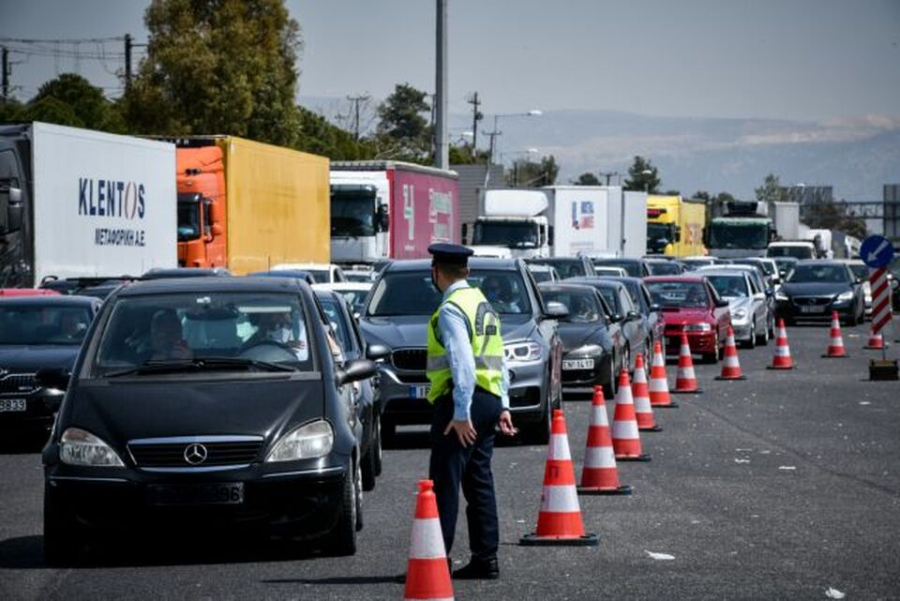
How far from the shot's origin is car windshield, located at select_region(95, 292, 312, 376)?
488 inches

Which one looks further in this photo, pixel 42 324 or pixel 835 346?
pixel 835 346

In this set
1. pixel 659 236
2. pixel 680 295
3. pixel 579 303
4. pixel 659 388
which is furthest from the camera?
pixel 659 236

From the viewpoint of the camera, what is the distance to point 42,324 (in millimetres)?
21656

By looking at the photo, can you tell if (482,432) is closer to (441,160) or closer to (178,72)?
(441,160)

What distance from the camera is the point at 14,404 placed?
1986cm

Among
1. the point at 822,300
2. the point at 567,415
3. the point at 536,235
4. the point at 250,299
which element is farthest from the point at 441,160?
the point at 250,299

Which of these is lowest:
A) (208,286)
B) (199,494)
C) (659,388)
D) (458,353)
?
(659,388)

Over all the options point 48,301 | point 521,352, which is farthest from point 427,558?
point 48,301

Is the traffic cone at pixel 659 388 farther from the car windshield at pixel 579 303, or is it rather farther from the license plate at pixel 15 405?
the license plate at pixel 15 405

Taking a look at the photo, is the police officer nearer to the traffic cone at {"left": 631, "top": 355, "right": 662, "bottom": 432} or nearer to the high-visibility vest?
the high-visibility vest

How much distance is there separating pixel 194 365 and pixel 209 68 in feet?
182

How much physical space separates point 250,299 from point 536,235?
43.3m

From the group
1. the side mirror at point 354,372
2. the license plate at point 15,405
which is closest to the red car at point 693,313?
the license plate at point 15,405

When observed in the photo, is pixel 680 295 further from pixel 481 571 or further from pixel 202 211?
pixel 481 571
